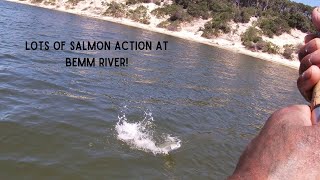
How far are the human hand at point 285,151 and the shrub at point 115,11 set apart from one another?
6721cm

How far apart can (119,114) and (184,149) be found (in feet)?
12.3

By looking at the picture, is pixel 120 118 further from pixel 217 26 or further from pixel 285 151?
pixel 217 26

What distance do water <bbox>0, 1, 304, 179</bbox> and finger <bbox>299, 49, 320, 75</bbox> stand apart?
8275mm

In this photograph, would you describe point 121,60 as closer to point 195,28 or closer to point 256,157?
point 256,157

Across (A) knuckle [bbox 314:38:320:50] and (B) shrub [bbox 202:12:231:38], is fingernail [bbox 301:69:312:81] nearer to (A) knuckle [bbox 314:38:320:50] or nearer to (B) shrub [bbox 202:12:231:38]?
(A) knuckle [bbox 314:38:320:50]

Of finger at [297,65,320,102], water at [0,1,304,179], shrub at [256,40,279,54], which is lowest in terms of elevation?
shrub at [256,40,279,54]

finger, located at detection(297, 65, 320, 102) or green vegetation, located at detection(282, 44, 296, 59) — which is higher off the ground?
finger, located at detection(297, 65, 320, 102)

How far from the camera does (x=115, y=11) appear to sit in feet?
223

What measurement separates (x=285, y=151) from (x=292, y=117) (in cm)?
28

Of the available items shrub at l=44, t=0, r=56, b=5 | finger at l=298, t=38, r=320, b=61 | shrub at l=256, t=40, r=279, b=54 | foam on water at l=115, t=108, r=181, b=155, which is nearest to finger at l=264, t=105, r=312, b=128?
finger at l=298, t=38, r=320, b=61

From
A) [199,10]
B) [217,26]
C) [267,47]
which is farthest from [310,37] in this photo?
[199,10]

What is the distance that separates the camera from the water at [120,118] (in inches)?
415

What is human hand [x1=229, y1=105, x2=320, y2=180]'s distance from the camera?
164 centimetres

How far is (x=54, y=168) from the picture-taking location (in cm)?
980
